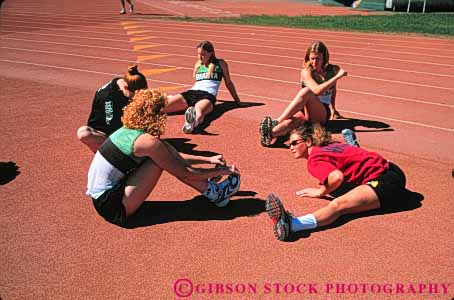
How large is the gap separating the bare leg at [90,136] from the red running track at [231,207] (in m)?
0.39

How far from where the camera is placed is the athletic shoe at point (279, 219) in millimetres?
3865

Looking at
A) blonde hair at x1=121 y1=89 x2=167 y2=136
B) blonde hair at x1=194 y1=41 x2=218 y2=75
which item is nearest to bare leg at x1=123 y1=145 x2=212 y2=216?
blonde hair at x1=121 y1=89 x2=167 y2=136

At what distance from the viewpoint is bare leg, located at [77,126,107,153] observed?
5.16 metres

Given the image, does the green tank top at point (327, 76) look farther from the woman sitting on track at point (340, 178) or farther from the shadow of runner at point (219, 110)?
the woman sitting on track at point (340, 178)

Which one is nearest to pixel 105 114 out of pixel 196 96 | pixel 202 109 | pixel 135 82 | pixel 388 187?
pixel 135 82

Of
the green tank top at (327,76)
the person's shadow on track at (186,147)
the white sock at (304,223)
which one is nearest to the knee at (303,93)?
the green tank top at (327,76)

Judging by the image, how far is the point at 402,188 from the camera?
427cm

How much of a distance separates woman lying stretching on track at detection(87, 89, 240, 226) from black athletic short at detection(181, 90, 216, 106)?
10.2 ft

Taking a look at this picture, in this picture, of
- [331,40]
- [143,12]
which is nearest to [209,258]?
[331,40]

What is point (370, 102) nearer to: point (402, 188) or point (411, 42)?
point (402, 188)

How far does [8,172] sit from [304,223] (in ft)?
10.6

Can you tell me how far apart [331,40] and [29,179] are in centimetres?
1121

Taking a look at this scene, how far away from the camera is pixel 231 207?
4508 mm

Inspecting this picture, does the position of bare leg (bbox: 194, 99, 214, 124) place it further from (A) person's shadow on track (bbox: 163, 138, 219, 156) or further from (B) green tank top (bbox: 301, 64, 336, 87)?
(B) green tank top (bbox: 301, 64, 336, 87)
